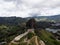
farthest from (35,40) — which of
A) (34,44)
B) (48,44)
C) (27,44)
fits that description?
(48,44)

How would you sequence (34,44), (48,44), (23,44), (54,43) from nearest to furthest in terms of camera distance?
(23,44) < (34,44) < (48,44) < (54,43)

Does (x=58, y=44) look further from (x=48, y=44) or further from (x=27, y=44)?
(x=27, y=44)

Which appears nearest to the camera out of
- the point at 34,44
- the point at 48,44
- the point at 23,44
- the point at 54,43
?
the point at 23,44

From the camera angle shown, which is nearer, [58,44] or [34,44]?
[34,44]

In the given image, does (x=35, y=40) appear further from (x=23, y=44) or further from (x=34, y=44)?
(x=23, y=44)

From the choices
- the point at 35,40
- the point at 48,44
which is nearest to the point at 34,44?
the point at 35,40

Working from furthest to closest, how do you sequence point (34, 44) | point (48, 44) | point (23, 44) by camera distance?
1. point (48, 44)
2. point (34, 44)
3. point (23, 44)

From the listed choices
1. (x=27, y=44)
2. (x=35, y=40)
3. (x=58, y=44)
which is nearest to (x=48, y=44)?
(x=58, y=44)

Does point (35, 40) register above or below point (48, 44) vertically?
above

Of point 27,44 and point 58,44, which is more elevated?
point 27,44

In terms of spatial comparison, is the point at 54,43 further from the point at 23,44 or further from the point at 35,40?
the point at 23,44
